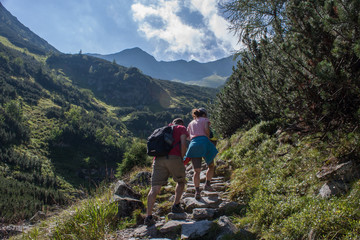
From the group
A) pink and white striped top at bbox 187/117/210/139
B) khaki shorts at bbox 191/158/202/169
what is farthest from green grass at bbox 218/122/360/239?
pink and white striped top at bbox 187/117/210/139

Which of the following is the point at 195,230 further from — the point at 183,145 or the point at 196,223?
the point at 183,145

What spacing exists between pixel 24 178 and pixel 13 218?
93.8 meters

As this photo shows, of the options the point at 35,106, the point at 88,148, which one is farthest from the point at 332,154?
the point at 35,106

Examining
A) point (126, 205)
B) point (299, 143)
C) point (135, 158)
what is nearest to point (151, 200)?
point (126, 205)

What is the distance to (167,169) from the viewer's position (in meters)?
5.00

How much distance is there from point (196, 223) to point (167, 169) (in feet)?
4.10

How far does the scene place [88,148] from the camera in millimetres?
122750

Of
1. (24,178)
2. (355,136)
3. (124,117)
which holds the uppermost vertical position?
(124,117)

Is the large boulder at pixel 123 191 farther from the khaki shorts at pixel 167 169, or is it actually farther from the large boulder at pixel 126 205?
the khaki shorts at pixel 167 169

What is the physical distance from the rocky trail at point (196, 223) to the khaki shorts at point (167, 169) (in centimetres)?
76

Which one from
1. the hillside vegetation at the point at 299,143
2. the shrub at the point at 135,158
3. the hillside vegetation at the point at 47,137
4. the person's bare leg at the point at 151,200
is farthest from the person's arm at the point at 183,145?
the hillside vegetation at the point at 47,137

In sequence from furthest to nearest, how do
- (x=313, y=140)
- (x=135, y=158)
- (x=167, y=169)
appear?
(x=135, y=158)
(x=313, y=140)
(x=167, y=169)

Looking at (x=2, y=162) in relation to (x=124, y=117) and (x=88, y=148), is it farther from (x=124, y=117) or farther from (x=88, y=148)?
(x=124, y=117)

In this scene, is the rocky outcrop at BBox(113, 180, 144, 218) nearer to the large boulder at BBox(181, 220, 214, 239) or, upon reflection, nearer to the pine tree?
the large boulder at BBox(181, 220, 214, 239)
